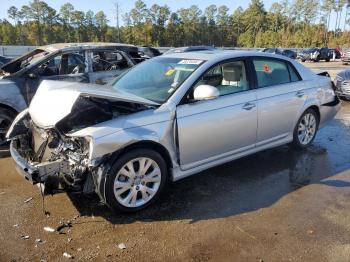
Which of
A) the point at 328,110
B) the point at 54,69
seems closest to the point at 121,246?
the point at 328,110

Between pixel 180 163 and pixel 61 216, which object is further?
pixel 180 163

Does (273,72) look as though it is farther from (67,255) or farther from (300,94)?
(67,255)

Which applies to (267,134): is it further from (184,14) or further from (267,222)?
(184,14)

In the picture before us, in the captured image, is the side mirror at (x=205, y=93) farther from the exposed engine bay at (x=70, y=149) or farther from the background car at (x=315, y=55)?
the background car at (x=315, y=55)

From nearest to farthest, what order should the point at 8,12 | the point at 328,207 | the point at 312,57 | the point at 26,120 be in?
the point at 328,207
the point at 26,120
the point at 312,57
the point at 8,12

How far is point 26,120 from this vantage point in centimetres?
470

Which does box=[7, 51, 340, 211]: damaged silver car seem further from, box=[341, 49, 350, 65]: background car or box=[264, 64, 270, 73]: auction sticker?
box=[341, 49, 350, 65]: background car

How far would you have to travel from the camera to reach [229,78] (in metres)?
4.92

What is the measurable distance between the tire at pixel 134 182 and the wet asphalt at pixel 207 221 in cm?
15

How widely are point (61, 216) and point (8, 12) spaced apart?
331 ft

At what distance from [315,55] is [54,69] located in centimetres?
3955

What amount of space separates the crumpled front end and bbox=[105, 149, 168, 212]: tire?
0.26 meters

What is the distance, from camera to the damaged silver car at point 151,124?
3.67m

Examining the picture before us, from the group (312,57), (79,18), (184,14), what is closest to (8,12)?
(79,18)
